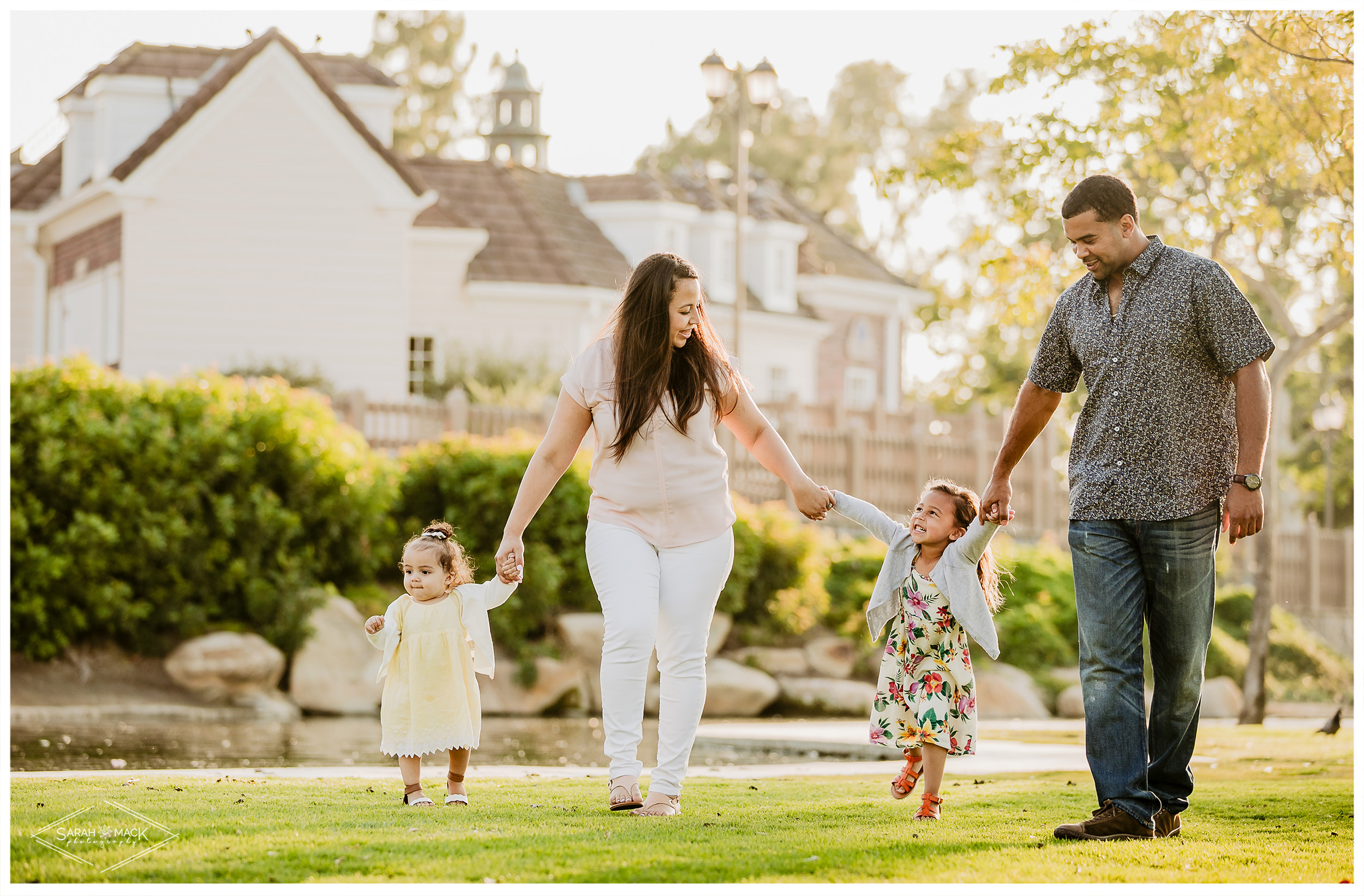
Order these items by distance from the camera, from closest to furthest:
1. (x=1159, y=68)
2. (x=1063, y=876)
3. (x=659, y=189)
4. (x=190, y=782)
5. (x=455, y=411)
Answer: (x=1063, y=876)
(x=190, y=782)
(x=1159, y=68)
(x=455, y=411)
(x=659, y=189)

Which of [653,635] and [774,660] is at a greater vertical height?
[653,635]

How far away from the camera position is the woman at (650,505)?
5.55 m

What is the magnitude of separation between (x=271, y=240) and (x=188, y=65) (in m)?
4.14

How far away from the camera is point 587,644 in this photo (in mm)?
14688

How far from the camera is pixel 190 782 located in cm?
655

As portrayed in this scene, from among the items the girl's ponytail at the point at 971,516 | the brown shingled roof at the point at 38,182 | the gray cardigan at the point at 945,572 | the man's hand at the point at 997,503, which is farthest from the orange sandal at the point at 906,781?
the brown shingled roof at the point at 38,182

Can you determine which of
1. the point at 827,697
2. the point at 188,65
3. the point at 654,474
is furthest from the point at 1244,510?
the point at 188,65

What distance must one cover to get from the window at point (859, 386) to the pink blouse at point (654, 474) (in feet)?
99.4

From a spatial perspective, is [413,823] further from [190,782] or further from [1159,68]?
[1159,68]

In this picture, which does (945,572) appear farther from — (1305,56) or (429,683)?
(1305,56)

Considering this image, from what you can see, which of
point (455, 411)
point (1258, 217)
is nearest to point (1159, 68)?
point (1258, 217)

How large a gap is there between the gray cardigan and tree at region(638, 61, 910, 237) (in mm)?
46786

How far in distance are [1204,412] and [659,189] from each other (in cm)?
2724

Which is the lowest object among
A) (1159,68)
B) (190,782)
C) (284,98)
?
(190,782)
